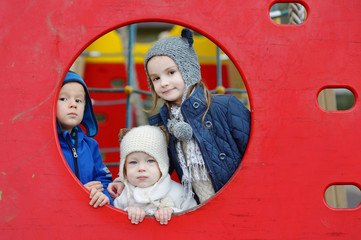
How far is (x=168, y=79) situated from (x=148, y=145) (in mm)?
178

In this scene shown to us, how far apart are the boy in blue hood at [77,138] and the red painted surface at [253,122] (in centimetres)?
18

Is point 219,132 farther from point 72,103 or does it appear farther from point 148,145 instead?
point 72,103

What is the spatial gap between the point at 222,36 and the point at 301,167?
33 centimetres

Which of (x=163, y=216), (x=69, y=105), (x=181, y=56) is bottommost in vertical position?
(x=163, y=216)

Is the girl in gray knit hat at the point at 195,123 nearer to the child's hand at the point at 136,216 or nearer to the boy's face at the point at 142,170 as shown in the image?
the boy's face at the point at 142,170

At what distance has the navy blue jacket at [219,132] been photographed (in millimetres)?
911

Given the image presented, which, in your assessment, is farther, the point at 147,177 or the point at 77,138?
the point at 77,138

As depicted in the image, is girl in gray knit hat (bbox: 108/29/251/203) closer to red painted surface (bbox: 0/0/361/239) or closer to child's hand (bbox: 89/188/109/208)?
red painted surface (bbox: 0/0/361/239)

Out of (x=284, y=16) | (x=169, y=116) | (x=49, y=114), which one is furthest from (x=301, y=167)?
(x=284, y=16)

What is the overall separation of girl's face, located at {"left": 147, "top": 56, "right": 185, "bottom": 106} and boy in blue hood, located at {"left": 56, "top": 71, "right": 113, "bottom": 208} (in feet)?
0.79

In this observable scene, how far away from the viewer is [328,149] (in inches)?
30.8

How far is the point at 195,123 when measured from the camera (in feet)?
3.02

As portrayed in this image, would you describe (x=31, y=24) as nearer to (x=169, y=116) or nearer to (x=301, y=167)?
(x=169, y=116)

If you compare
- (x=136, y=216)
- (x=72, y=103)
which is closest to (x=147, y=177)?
(x=136, y=216)
